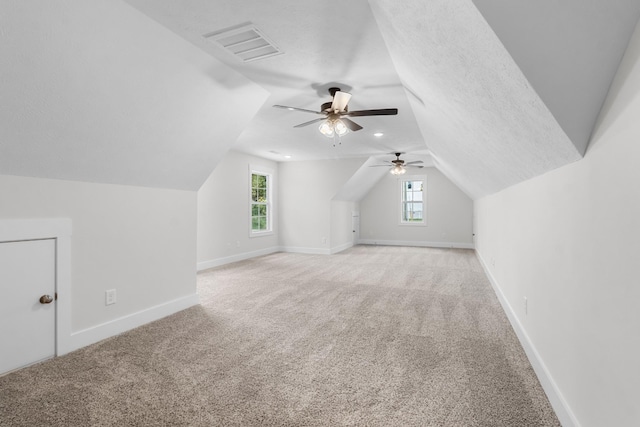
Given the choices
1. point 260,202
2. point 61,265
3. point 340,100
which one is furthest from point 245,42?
point 260,202

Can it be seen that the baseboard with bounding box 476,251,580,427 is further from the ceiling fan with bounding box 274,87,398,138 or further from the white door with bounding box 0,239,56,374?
the white door with bounding box 0,239,56,374

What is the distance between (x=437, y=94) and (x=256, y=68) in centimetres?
154

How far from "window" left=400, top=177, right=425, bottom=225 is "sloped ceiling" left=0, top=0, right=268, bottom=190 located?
24.6ft

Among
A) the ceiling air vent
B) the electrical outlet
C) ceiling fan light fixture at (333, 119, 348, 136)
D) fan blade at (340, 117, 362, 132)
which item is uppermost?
the ceiling air vent

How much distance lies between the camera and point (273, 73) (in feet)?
9.46

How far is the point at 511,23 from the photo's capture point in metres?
1.12

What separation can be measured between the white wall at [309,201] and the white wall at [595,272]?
5746mm

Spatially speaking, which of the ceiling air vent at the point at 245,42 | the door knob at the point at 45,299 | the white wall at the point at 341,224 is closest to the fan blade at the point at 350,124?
the ceiling air vent at the point at 245,42

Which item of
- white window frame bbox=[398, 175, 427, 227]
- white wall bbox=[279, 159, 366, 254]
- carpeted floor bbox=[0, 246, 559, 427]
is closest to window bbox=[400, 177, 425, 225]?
white window frame bbox=[398, 175, 427, 227]

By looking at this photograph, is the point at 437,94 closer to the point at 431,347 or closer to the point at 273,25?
the point at 273,25

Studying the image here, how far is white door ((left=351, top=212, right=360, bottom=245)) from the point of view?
9.89m

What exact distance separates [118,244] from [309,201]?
5474 mm

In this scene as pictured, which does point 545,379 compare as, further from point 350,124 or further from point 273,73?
point 273,73

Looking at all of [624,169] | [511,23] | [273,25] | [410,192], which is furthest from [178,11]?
[410,192]
